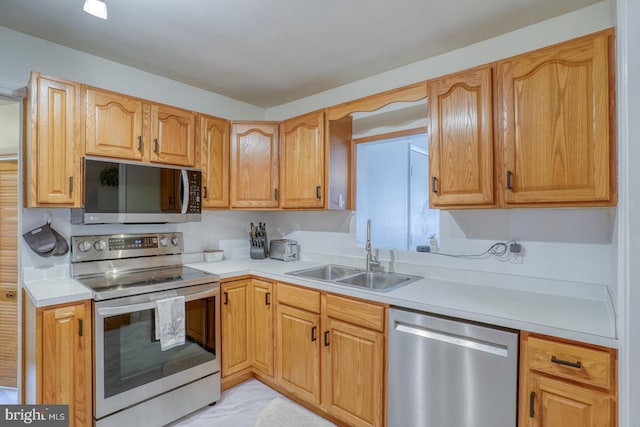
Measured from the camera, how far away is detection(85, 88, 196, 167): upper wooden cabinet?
204 centimetres

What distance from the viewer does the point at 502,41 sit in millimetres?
1975

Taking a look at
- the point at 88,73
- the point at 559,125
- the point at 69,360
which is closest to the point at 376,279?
the point at 559,125

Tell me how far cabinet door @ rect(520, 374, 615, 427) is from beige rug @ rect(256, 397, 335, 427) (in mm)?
1209

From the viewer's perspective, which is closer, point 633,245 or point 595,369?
point 633,245

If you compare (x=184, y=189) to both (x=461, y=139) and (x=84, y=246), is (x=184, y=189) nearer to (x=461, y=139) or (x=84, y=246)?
(x=84, y=246)

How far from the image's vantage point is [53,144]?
1.88 m

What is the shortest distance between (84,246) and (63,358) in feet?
2.59

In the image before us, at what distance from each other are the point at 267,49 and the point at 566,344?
2.32 metres

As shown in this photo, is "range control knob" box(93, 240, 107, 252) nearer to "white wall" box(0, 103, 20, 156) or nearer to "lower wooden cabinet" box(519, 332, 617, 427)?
"white wall" box(0, 103, 20, 156)

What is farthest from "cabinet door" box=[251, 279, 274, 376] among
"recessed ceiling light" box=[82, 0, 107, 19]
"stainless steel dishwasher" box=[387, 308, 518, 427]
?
"recessed ceiling light" box=[82, 0, 107, 19]

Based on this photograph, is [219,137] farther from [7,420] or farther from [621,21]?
[621,21]

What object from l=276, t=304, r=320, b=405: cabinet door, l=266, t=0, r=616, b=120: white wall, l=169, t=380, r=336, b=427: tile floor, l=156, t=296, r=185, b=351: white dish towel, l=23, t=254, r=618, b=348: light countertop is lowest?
l=169, t=380, r=336, b=427: tile floor

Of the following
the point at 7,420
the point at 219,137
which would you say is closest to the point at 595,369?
the point at 219,137

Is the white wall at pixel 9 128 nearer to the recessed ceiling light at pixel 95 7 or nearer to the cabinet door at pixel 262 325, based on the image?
the recessed ceiling light at pixel 95 7
